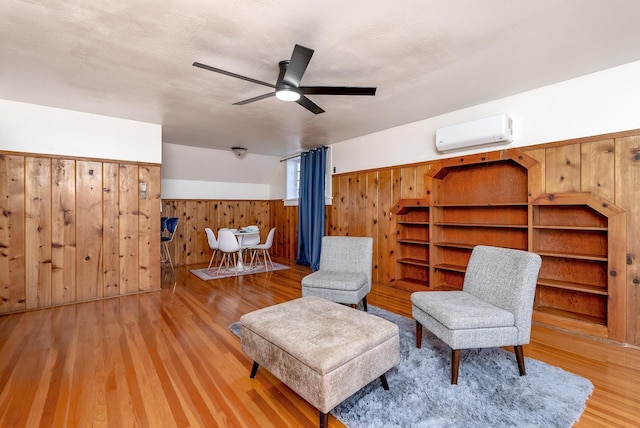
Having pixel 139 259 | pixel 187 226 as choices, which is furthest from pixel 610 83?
pixel 187 226

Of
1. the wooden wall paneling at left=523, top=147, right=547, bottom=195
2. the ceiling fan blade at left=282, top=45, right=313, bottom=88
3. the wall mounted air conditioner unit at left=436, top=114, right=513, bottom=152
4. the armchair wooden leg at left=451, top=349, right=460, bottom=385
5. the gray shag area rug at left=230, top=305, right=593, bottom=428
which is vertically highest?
the ceiling fan blade at left=282, top=45, right=313, bottom=88

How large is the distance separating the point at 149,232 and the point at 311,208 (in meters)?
2.66

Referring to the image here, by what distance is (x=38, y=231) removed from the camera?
11.0ft

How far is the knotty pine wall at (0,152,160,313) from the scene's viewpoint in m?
3.21

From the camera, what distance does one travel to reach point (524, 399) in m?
1.71

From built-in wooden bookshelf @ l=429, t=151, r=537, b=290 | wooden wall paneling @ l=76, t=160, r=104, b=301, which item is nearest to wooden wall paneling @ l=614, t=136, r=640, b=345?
built-in wooden bookshelf @ l=429, t=151, r=537, b=290

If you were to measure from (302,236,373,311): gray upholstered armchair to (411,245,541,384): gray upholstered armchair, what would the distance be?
73 cm

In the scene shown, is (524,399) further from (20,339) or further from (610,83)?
(20,339)

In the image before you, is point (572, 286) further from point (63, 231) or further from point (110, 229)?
point (63, 231)

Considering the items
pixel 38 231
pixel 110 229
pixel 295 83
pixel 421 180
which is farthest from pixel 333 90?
pixel 38 231

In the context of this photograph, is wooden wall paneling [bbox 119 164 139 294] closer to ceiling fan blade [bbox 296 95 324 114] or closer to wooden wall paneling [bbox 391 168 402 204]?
ceiling fan blade [bbox 296 95 324 114]

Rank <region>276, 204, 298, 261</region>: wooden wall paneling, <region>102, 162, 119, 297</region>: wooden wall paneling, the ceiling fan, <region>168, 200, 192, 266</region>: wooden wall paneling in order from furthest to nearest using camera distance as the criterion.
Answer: <region>276, 204, 298, 261</region>: wooden wall paneling
<region>168, 200, 192, 266</region>: wooden wall paneling
<region>102, 162, 119, 297</region>: wooden wall paneling
the ceiling fan

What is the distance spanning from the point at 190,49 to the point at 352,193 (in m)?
3.18

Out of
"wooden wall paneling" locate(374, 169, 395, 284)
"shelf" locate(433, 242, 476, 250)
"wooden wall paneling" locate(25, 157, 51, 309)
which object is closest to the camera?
"wooden wall paneling" locate(25, 157, 51, 309)
